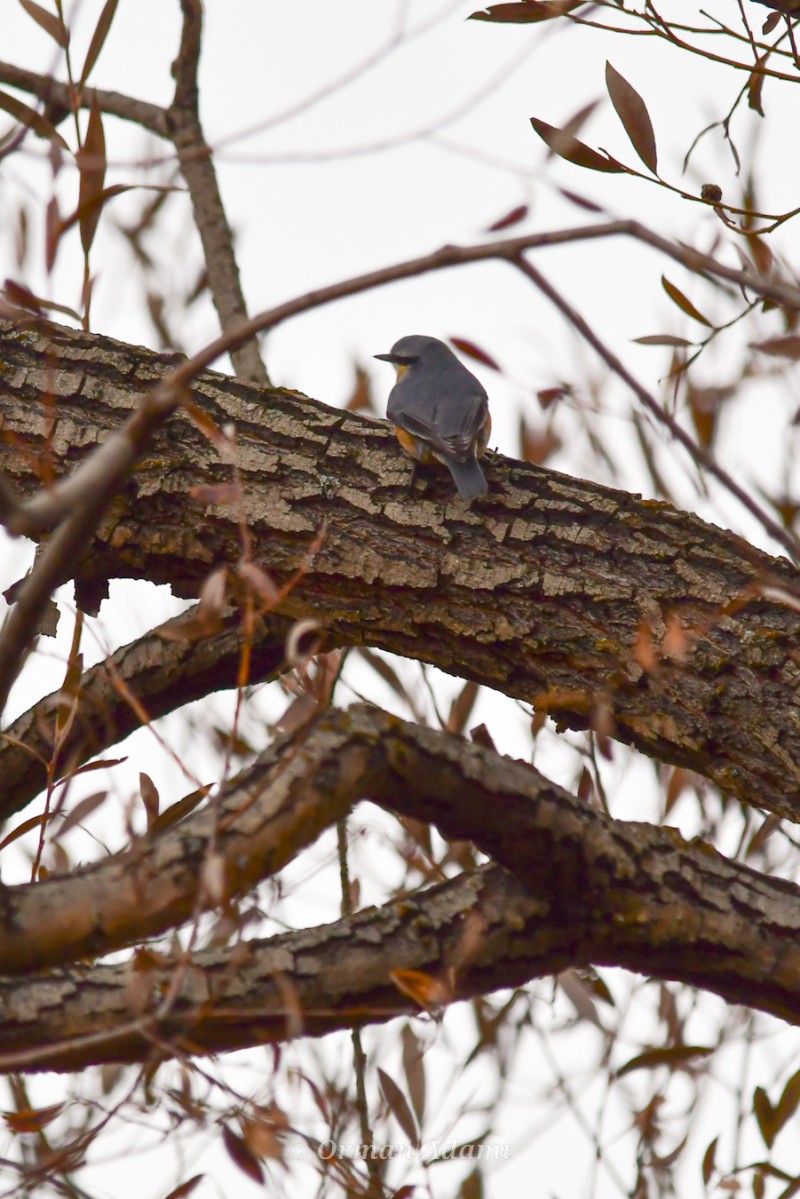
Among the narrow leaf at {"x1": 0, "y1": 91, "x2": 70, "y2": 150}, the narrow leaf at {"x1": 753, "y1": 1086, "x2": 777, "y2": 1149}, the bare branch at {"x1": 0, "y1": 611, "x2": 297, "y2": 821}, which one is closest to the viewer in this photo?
the narrow leaf at {"x1": 0, "y1": 91, "x2": 70, "y2": 150}

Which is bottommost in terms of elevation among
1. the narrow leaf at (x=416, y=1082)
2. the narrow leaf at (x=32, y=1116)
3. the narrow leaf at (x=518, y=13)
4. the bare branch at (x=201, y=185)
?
the narrow leaf at (x=32, y=1116)

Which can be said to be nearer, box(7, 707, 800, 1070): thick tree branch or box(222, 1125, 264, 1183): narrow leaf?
box(222, 1125, 264, 1183): narrow leaf

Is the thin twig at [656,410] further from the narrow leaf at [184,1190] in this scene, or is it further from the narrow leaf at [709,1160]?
the narrow leaf at [709,1160]

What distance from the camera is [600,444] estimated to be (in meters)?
4.07

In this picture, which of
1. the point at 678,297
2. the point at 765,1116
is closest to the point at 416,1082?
the point at 765,1116

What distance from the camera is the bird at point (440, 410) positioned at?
114 inches

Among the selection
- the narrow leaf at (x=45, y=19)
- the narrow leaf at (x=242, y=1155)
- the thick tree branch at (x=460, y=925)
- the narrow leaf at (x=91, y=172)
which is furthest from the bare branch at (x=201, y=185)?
the narrow leaf at (x=242, y=1155)

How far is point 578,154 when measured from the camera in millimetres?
2287

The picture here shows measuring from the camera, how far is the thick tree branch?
172cm

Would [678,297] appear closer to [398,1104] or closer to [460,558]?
[460,558]

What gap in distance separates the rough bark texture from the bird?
0.21 ft

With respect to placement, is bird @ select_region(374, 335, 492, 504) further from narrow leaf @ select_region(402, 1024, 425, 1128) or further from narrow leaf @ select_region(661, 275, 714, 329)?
narrow leaf @ select_region(402, 1024, 425, 1128)

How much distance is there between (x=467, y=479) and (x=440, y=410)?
3.27 feet

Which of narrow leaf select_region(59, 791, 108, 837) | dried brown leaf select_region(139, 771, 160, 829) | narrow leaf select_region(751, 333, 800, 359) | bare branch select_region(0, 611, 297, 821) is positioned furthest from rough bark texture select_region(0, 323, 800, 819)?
narrow leaf select_region(751, 333, 800, 359)
